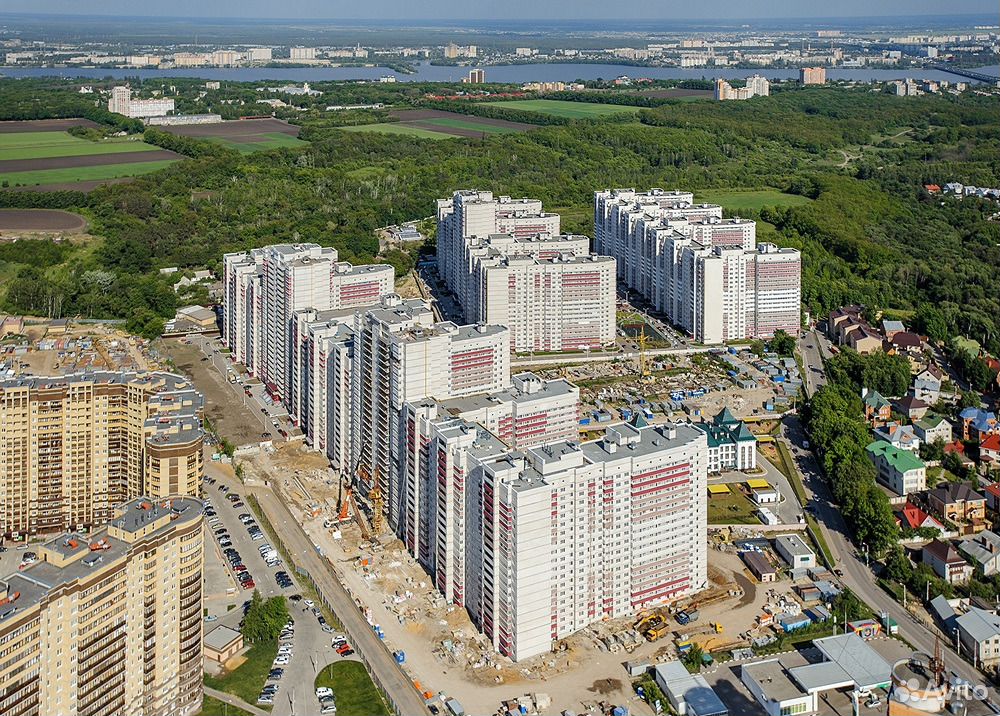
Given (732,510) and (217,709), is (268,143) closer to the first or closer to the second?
(732,510)

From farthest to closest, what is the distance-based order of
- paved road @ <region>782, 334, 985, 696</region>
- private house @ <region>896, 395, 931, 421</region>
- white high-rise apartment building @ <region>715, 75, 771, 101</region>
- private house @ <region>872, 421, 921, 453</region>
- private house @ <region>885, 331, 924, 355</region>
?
white high-rise apartment building @ <region>715, 75, 771, 101</region>
private house @ <region>885, 331, 924, 355</region>
private house @ <region>896, 395, 931, 421</region>
private house @ <region>872, 421, 921, 453</region>
paved road @ <region>782, 334, 985, 696</region>

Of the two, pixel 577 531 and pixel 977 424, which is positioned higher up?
pixel 577 531

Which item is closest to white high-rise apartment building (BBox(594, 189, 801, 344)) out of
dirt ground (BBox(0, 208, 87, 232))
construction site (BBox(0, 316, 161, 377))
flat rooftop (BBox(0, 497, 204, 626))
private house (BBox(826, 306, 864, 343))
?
private house (BBox(826, 306, 864, 343))

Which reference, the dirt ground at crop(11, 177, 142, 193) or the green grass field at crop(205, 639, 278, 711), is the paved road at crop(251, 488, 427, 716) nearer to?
the green grass field at crop(205, 639, 278, 711)

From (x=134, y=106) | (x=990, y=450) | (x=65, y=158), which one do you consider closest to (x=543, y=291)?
(x=990, y=450)

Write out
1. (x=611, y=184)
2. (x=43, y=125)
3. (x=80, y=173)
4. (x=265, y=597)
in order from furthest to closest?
(x=43, y=125)
(x=611, y=184)
(x=80, y=173)
(x=265, y=597)

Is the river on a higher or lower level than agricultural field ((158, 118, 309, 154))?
higher

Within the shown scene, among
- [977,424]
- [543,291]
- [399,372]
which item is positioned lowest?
[977,424]
